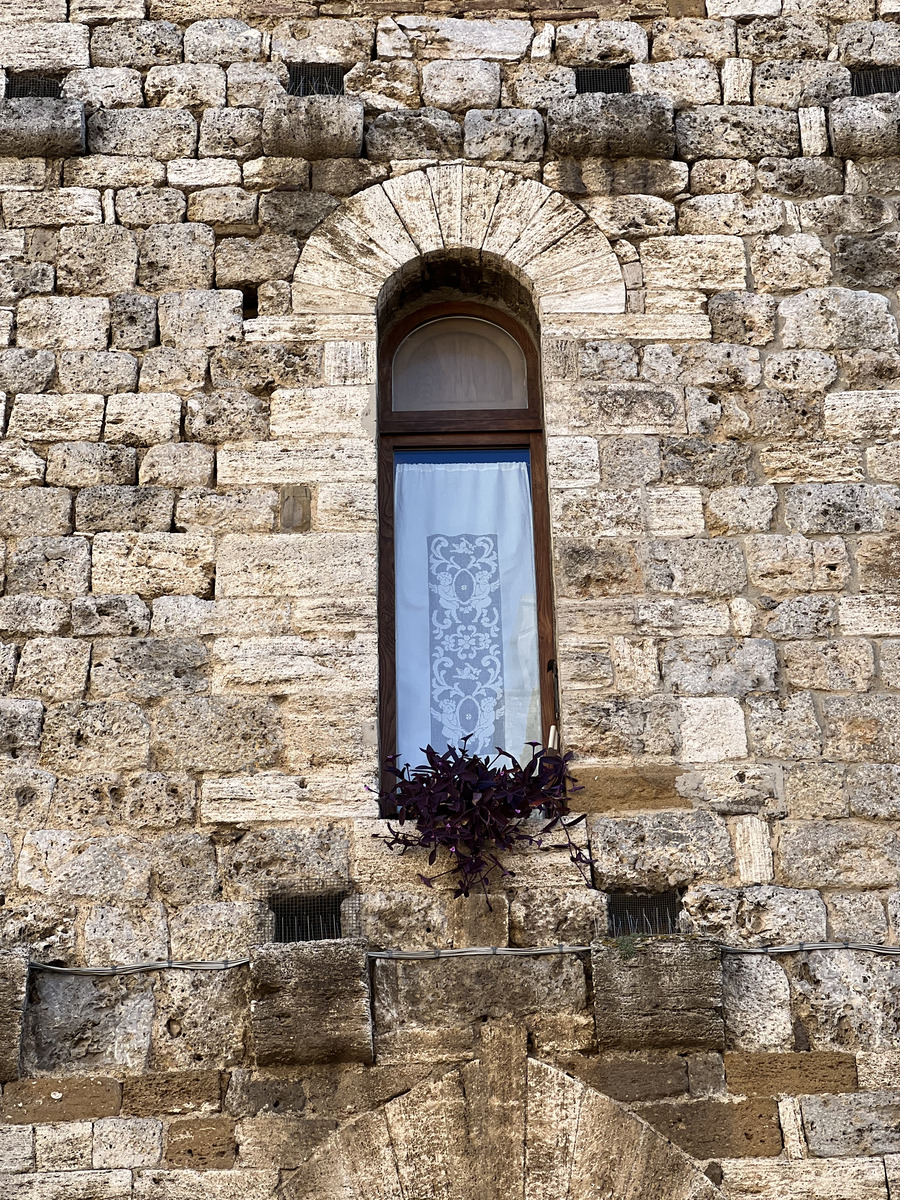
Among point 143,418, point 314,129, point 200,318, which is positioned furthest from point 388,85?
point 143,418

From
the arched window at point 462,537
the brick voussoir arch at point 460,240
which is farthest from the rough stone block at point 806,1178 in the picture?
the brick voussoir arch at point 460,240

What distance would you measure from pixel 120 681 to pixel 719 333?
222cm

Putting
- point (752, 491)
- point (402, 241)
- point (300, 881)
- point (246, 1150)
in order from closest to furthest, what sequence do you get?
point (246, 1150), point (300, 881), point (752, 491), point (402, 241)

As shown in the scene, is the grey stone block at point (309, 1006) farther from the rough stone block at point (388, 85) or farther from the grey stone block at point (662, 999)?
the rough stone block at point (388, 85)

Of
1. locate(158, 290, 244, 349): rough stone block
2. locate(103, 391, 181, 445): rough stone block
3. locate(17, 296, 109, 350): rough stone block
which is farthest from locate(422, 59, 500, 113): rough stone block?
locate(103, 391, 181, 445): rough stone block

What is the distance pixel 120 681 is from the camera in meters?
4.25

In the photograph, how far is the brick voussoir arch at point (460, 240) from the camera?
4.76 metres

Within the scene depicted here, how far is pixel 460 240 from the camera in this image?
15.8 ft

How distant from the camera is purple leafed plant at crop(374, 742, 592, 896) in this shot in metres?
3.97

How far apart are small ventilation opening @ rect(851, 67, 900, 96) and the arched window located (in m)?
1.50

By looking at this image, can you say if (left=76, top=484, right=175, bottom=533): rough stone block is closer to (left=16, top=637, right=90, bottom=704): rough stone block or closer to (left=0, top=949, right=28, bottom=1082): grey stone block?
(left=16, top=637, right=90, bottom=704): rough stone block

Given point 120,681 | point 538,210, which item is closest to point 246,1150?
point 120,681

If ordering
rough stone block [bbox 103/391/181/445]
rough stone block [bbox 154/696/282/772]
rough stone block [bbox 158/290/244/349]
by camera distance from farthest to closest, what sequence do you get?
rough stone block [bbox 158/290/244/349] → rough stone block [bbox 103/391/181/445] → rough stone block [bbox 154/696/282/772]

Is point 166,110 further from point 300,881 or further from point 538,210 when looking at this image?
point 300,881
